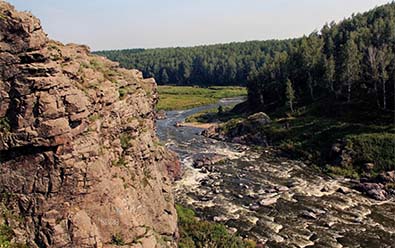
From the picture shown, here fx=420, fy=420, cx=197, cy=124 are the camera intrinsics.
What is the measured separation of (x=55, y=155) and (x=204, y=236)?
19.4 meters

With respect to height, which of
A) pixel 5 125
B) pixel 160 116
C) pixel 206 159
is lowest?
pixel 206 159

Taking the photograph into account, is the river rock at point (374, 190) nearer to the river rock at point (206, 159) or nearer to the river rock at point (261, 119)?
the river rock at point (206, 159)

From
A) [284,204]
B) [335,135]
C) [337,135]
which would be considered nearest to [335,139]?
[337,135]

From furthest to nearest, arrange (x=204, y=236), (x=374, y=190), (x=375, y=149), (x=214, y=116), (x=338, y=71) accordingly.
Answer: (x=214, y=116) < (x=338, y=71) < (x=375, y=149) < (x=374, y=190) < (x=204, y=236)

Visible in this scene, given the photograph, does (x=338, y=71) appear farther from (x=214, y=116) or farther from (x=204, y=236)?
(x=204, y=236)

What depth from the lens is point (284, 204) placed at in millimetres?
60719

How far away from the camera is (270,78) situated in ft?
466

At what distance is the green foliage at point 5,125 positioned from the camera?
27750 mm

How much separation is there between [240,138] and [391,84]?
3660 centimetres

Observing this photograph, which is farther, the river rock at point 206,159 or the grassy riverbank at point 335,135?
the river rock at point 206,159

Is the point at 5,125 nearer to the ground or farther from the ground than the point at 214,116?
farther from the ground

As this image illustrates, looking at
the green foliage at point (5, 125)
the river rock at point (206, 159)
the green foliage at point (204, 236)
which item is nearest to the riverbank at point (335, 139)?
the river rock at point (206, 159)

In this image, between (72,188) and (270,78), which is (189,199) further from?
(270,78)

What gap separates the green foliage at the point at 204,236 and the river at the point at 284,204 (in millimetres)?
7036
